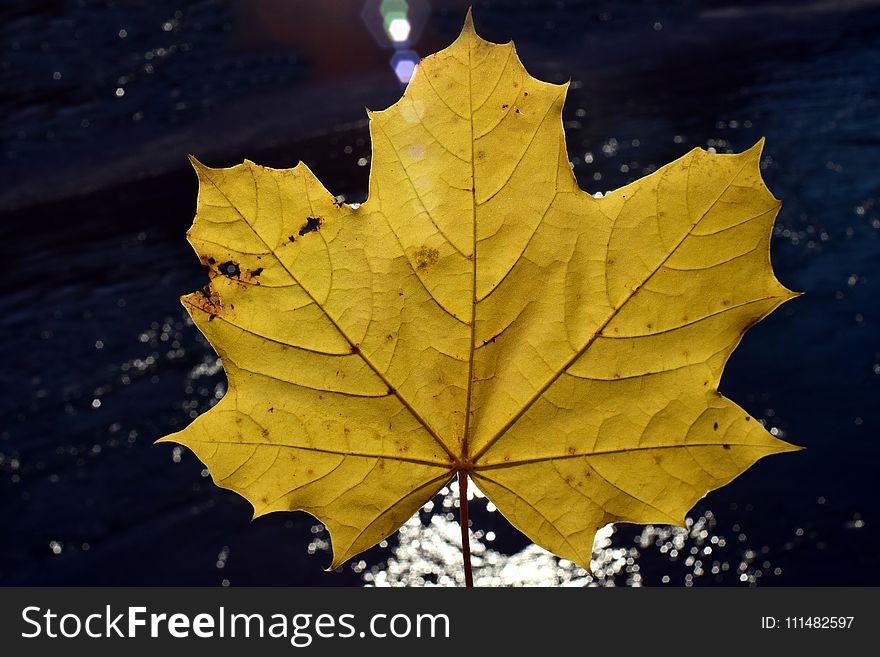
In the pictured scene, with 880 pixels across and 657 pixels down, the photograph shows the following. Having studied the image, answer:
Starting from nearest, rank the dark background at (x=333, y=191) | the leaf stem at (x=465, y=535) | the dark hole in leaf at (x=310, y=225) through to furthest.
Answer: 1. the leaf stem at (x=465, y=535)
2. the dark hole in leaf at (x=310, y=225)
3. the dark background at (x=333, y=191)

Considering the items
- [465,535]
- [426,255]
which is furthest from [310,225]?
[465,535]

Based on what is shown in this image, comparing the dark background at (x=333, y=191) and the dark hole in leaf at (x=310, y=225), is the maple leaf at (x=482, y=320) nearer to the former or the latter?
the dark hole in leaf at (x=310, y=225)

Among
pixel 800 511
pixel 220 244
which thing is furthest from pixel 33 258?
pixel 220 244

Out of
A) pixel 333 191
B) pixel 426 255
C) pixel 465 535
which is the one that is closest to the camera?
pixel 465 535

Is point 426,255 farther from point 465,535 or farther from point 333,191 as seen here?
point 333,191

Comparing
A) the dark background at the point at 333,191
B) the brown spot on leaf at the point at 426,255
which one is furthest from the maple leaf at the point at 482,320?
the dark background at the point at 333,191

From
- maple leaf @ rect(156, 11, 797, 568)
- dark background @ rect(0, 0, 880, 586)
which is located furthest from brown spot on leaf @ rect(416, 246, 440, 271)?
dark background @ rect(0, 0, 880, 586)

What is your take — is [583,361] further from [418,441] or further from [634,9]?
[634,9]
